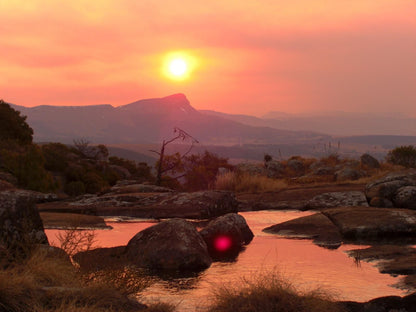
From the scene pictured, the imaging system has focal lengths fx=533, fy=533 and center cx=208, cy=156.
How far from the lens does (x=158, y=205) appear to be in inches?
800

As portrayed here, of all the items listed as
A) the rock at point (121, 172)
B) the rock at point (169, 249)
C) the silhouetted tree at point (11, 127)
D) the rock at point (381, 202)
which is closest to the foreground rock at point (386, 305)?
the rock at point (169, 249)

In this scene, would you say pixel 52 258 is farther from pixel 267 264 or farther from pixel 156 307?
pixel 267 264

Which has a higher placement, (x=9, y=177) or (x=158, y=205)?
(x=9, y=177)

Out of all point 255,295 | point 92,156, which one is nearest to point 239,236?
point 255,295

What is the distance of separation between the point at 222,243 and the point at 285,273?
3716 mm

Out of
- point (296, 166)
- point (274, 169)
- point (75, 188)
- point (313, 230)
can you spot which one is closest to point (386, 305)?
point (313, 230)

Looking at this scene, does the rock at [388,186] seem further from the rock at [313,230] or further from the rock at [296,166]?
the rock at [296,166]

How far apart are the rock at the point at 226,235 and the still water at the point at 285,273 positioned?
336 mm

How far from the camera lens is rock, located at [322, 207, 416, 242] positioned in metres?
15.1

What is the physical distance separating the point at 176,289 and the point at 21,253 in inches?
117

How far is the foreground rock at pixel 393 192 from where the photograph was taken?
1858 cm

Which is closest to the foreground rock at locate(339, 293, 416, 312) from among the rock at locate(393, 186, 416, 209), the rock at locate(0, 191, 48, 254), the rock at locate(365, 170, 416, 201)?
the rock at locate(0, 191, 48, 254)

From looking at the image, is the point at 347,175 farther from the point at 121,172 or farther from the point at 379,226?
the point at 121,172

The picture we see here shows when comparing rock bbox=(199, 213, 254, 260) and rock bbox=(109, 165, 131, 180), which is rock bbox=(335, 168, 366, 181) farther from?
rock bbox=(109, 165, 131, 180)
